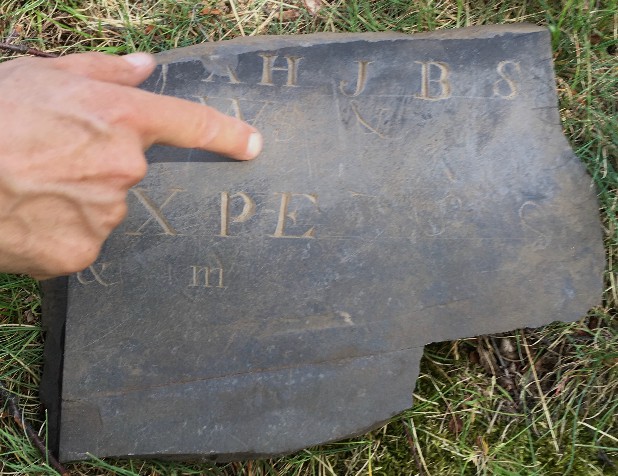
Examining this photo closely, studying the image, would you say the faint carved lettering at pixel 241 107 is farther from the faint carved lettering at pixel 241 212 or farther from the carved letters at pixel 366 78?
the faint carved lettering at pixel 241 212

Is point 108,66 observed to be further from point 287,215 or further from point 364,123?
point 364,123

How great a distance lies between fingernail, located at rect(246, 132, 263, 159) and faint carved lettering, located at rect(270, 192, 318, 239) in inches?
5.6

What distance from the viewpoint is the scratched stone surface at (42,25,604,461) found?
6.77 feet

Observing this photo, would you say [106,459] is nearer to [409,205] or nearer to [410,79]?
[409,205]

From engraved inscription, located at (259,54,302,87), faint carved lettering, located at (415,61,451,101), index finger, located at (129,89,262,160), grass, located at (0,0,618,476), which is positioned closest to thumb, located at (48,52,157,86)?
index finger, located at (129,89,262,160)

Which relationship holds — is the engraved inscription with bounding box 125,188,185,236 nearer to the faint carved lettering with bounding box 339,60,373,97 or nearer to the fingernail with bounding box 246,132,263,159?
the fingernail with bounding box 246,132,263,159

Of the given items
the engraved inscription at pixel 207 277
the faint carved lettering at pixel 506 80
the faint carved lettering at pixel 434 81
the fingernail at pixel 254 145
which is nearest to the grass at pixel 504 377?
the faint carved lettering at pixel 506 80

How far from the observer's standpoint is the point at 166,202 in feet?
7.07

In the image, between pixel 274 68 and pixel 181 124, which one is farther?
pixel 274 68

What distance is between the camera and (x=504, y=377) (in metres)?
2.40

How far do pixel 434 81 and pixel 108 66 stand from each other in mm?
1002

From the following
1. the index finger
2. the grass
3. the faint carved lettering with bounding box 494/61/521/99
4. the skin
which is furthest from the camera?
the grass

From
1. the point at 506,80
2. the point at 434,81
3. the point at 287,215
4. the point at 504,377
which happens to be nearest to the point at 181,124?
the point at 287,215

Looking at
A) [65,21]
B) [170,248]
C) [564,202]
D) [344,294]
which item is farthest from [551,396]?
[65,21]
